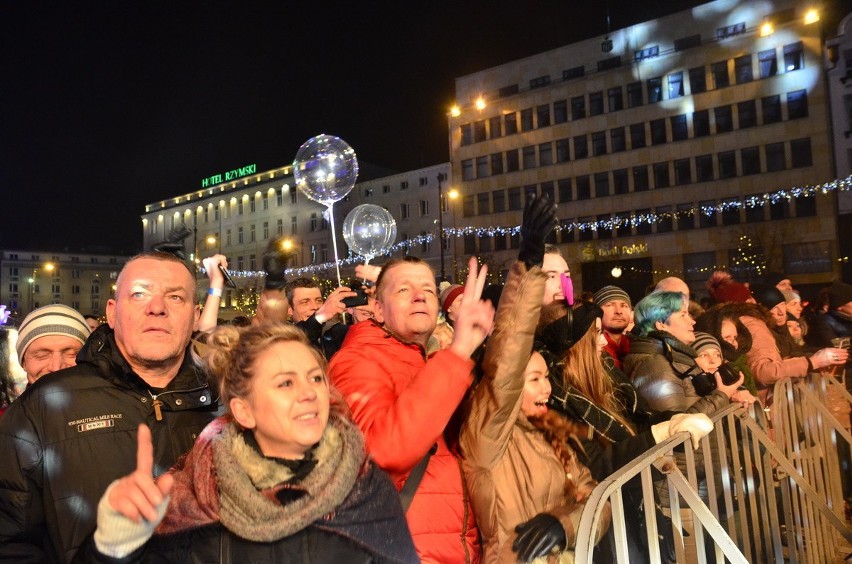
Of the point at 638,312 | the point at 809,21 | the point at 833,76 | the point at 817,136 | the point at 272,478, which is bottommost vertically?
the point at 272,478

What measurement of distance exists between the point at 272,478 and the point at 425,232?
170 ft

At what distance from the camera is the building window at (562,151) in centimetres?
4534

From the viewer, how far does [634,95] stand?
4272cm

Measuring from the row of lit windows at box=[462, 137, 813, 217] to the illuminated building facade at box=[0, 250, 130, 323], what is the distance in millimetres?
80610

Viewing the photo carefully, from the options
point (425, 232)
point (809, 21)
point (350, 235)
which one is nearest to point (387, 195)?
point (425, 232)

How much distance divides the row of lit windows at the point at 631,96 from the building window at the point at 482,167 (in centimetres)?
150

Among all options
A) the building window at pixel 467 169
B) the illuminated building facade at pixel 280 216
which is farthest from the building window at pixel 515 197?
the illuminated building facade at pixel 280 216

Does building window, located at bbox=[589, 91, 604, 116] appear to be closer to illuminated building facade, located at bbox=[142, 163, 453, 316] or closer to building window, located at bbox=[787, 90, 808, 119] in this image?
building window, located at bbox=[787, 90, 808, 119]

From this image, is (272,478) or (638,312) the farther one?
(638,312)

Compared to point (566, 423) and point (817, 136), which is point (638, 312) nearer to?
point (566, 423)

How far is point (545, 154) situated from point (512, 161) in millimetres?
2589

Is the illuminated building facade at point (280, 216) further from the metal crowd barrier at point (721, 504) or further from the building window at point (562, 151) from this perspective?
the metal crowd barrier at point (721, 504)

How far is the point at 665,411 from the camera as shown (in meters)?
3.99

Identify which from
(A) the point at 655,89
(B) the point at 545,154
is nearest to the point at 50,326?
(A) the point at 655,89
